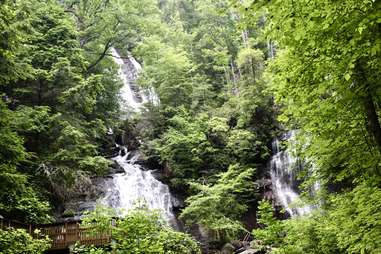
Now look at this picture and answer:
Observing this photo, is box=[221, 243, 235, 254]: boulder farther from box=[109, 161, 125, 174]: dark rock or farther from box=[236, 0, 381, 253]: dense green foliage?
box=[236, 0, 381, 253]: dense green foliage

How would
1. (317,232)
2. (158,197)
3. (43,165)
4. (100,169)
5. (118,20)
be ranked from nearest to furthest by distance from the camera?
(317,232), (43,165), (100,169), (158,197), (118,20)

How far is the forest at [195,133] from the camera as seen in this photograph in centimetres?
594

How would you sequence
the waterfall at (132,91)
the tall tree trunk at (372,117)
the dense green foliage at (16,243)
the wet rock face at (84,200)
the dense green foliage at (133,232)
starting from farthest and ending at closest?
the waterfall at (132,91), the wet rock face at (84,200), the dense green foliage at (133,232), the dense green foliage at (16,243), the tall tree trunk at (372,117)

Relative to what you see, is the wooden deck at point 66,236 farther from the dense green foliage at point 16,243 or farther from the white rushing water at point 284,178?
the white rushing water at point 284,178

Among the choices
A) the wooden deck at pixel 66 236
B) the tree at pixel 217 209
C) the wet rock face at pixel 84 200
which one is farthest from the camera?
the wet rock face at pixel 84 200

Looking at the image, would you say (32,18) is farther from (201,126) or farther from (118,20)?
(201,126)

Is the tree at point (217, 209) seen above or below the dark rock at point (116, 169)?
below

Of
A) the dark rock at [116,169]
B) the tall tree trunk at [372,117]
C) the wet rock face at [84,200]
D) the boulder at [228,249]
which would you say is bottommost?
the boulder at [228,249]

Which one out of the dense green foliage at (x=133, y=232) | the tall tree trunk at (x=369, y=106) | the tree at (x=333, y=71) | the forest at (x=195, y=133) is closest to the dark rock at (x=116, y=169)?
the forest at (x=195, y=133)

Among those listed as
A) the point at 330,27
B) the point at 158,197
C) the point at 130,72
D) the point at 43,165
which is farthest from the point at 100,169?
the point at 130,72

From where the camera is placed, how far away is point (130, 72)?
39562 millimetres

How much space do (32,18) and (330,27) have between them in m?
18.5

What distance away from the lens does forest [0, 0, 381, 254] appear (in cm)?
594

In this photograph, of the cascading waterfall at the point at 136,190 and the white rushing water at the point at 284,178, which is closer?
the cascading waterfall at the point at 136,190
